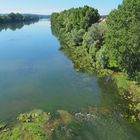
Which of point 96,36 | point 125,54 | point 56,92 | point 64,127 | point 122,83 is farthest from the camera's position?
point 96,36

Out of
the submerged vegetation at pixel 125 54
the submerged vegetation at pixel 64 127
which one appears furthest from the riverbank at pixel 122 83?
the submerged vegetation at pixel 64 127

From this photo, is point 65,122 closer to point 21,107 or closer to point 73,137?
point 73,137

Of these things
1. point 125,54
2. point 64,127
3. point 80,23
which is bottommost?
point 64,127

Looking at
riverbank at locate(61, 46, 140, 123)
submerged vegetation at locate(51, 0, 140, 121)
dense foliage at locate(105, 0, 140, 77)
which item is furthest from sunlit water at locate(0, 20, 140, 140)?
dense foliage at locate(105, 0, 140, 77)

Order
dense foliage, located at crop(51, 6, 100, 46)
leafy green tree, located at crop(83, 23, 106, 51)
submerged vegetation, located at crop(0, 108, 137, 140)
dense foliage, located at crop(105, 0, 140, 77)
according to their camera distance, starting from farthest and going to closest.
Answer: dense foliage, located at crop(51, 6, 100, 46) → leafy green tree, located at crop(83, 23, 106, 51) → dense foliage, located at crop(105, 0, 140, 77) → submerged vegetation, located at crop(0, 108, 137, 140)

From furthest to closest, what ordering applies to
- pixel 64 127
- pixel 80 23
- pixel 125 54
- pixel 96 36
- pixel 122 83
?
pixel 80 23 → pixel 96 36 → pixel 122 83 → pixel 125 54 → pixel 64 127

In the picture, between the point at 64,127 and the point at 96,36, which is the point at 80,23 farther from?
the point at 64,127

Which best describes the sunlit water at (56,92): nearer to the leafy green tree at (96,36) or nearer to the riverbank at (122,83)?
the riverbank at (122,83)

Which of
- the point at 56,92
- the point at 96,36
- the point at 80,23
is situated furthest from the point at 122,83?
the point at 80,23

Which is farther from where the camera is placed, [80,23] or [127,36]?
[80,23]

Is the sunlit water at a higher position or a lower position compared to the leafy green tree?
lower

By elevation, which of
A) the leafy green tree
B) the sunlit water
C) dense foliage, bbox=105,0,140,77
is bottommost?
the sunlit water

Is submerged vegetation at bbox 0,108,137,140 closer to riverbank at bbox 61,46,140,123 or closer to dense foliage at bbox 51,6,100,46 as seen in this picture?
riverbank at bbox 61,46,140,123
